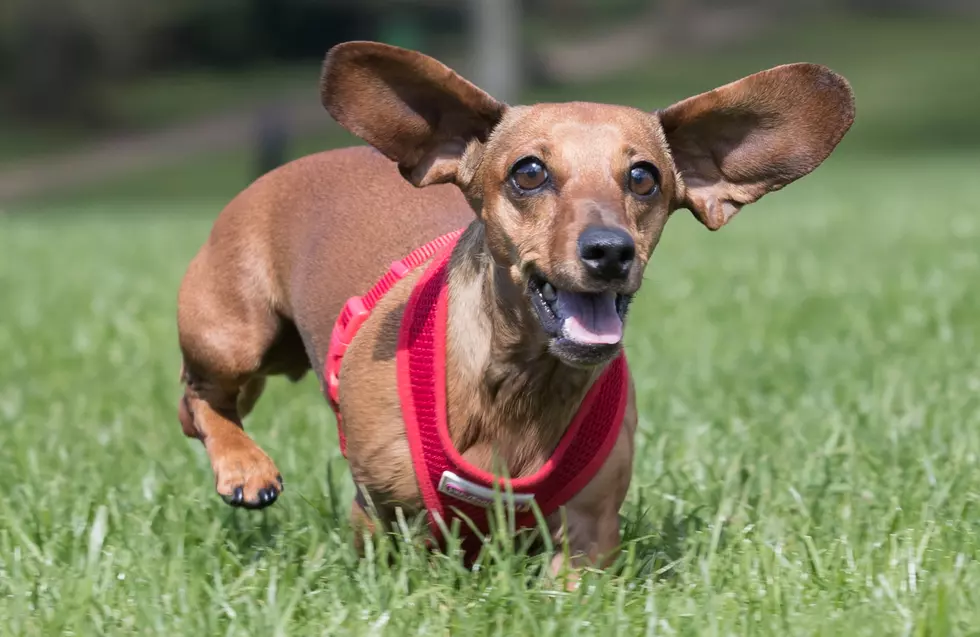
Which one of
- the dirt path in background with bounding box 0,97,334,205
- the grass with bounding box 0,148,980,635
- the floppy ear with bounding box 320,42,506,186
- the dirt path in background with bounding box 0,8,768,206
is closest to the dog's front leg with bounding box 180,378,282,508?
the grass with bounding box 0,148,980,635

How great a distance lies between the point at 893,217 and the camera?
13578 millimetres

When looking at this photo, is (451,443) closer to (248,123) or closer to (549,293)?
(549,293)

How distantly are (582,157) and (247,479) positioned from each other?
1.34 metres

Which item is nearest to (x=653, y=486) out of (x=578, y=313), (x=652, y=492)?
(x=652, y=492)

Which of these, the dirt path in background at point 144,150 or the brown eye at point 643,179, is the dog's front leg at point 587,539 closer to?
the brown eye at point 643,179

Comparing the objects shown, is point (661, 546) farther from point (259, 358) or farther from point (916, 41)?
point (916, 41)

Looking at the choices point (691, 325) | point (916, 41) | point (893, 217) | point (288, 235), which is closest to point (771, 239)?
point (893, 217)

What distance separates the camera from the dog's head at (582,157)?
3137mm

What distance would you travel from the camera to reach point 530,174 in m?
3.28

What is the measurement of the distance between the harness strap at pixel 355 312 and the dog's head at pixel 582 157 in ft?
1.28

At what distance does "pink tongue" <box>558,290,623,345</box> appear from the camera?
3.15m

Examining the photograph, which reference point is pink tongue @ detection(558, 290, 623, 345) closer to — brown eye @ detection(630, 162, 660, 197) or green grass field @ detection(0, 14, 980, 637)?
brown eye @ detection(630, 162, 660, 197)

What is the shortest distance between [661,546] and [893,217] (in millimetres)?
10381

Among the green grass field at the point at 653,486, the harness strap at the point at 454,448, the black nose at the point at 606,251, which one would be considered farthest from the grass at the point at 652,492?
the black nose at the point at 606,251
